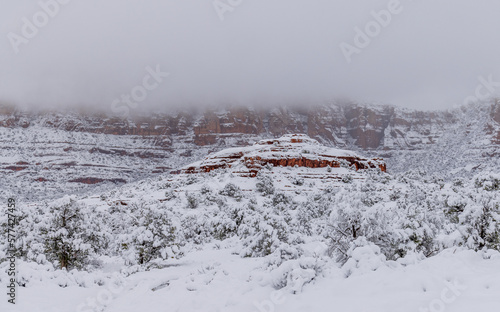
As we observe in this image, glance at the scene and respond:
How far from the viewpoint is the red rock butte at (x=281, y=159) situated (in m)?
99.2

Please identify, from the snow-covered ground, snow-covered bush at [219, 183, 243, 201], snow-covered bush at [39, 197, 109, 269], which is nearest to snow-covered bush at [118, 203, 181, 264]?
snow-covered bush at [39, 197, 109, 269]

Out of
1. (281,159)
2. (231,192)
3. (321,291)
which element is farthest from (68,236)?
(281,159)

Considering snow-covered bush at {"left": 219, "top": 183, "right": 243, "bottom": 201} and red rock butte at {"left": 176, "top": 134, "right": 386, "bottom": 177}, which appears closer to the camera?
snow-covered bush at {"left": 219, "top": 183, "right": 243, "bottom": 201}

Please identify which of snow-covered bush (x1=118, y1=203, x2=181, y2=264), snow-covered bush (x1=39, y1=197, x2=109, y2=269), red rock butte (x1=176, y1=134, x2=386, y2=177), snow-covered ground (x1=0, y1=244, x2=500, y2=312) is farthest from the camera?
red rock butte (x1=176, y1=134, x2=386, y2=177)

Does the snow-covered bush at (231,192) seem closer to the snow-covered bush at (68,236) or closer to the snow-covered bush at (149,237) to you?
the snow-covered bush at (149,237)

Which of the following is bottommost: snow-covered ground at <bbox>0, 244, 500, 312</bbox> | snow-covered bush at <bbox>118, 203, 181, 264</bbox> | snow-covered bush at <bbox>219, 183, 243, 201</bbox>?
snow-covered bush at <bbox>219, 183, 243, 201</bbox>

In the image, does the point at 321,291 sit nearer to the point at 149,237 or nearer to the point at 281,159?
the point at 149,237

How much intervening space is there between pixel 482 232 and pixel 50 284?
19.0m

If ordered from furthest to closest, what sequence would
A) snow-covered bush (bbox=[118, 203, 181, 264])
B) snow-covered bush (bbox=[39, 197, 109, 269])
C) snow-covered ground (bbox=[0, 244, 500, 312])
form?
snow-covered bush (bbox=[118, 203, 181, 264])
snow-covered bush (bbox=[39, 197, 109, 269])
snow-covered ground (bbox=[0, 244, 500, 312])

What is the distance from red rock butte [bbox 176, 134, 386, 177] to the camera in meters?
99.2

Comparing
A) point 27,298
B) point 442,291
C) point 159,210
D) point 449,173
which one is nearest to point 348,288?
point 442,291

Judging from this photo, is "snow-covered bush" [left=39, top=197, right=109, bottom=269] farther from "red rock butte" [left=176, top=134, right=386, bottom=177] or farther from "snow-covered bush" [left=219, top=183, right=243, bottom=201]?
"red rock butte" [left=176, top=134, right=386, bottom=177]

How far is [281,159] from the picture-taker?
333 feet

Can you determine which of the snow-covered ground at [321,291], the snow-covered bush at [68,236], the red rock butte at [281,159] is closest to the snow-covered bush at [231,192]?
the red rock butte at [281,159]
